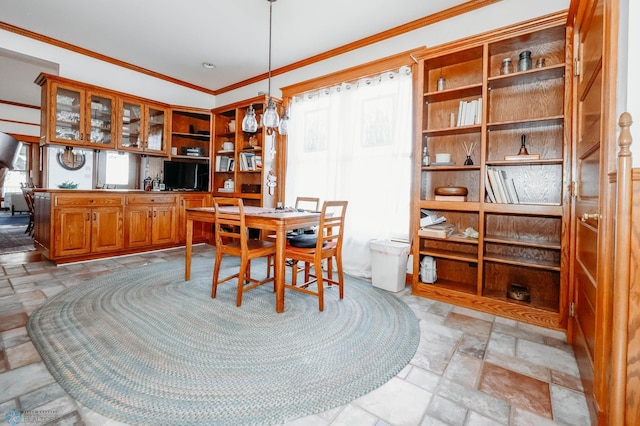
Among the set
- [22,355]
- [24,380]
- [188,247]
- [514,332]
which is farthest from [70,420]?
[514,332]

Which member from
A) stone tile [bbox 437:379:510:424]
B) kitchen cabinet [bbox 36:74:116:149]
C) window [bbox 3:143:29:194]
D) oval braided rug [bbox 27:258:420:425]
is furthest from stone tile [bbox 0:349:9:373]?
window [bbox 3:143:29:194]

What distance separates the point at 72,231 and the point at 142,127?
175 centimetres

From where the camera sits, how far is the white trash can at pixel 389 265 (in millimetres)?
2861

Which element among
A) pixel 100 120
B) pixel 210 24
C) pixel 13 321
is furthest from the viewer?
pixel 100 120

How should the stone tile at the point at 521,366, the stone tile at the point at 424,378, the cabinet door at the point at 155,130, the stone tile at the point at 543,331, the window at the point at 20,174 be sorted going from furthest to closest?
the window at the point at 20,174, the cabinet door at the point at 155,130, the stone tile at the point at 543,331, the stone tile at the point at 521,366, the stone tile at the point at 424,378

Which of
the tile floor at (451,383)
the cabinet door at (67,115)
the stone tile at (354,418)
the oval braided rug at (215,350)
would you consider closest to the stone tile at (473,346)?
the tile floor at (451,383)

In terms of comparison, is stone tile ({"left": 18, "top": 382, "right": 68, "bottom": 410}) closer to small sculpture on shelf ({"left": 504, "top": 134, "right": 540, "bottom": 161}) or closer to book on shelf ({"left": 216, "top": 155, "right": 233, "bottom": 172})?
small sculpture on shelf ({"left": 504, "top": 134, "right": 540, "bottom": 161})

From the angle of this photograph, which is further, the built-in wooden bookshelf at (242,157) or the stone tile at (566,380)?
the built-in wooden bookshelf at (242,157)

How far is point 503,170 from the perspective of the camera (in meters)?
2.59

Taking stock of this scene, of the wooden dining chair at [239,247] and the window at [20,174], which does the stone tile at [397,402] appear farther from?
the window at [20,174]

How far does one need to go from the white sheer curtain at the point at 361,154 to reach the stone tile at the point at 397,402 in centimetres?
190

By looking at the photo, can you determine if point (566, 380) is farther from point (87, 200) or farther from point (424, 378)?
point (87, 200)

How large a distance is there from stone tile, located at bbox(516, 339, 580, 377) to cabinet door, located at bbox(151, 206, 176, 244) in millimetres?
4384

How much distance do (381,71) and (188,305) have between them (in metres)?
3.05
